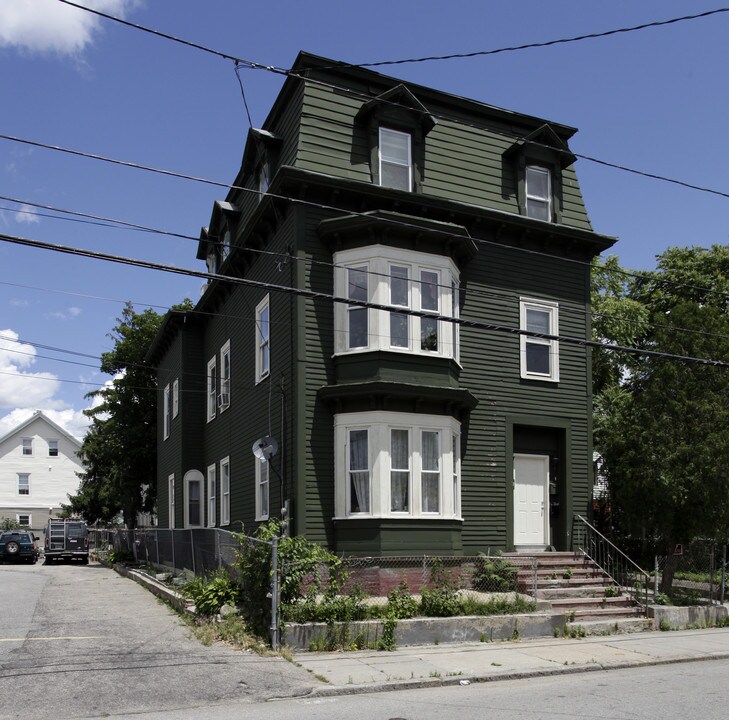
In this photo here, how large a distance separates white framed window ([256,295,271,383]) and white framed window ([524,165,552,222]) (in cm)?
668

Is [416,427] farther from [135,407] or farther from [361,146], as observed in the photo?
[135,407]

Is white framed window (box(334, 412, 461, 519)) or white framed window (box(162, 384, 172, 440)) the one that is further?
white framed window (box(162, 384, 172, 440))

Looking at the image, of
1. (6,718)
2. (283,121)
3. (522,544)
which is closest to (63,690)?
(6,718)

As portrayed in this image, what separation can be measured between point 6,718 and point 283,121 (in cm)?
1447

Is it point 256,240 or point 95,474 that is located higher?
point 256,240

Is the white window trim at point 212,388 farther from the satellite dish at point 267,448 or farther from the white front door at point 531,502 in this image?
the white front door at point 531,502

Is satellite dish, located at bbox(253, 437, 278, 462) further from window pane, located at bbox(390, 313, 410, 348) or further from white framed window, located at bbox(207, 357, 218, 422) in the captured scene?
white framed window, located at bbox(207, 357, 218, 422)

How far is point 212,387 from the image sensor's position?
2639 cm

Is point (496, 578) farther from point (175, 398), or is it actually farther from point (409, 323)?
point (175, 398)

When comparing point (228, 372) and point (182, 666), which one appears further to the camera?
point (228, 372)

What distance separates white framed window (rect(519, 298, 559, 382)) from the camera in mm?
20094

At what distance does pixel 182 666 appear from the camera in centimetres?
1166

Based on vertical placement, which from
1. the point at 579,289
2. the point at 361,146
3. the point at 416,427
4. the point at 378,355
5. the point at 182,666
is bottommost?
the point at 182,666

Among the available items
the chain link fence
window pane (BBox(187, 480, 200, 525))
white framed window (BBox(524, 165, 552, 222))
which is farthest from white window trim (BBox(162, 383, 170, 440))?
the chain link fence
